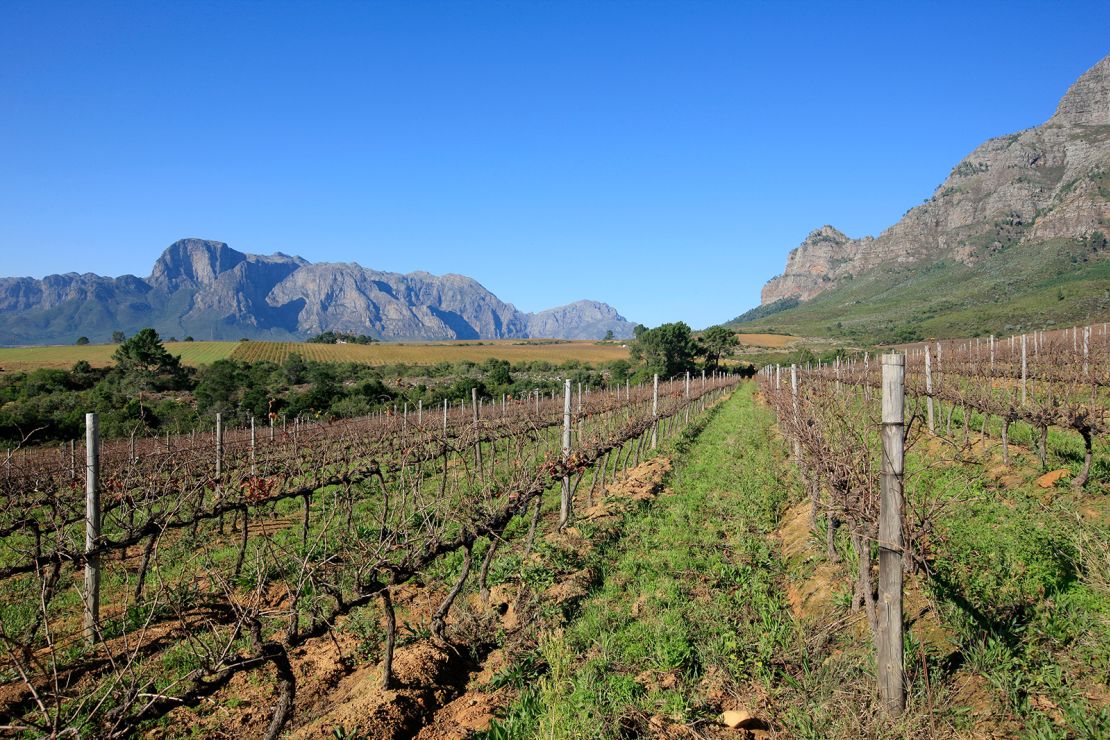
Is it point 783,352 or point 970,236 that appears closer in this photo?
point 783,352

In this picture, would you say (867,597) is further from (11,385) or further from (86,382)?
(86,382)

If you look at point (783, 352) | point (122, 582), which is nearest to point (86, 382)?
point (122, 582)

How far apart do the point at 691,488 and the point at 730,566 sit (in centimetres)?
453

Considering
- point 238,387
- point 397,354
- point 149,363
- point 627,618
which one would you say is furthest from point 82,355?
point 627,618

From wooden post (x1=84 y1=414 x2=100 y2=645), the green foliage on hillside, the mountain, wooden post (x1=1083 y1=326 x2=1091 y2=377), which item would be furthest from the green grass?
the mountain

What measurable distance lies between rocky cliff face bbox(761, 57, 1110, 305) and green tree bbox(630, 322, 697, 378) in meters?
88.1

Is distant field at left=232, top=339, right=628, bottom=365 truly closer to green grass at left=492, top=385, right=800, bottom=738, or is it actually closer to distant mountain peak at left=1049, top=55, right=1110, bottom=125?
green grass at left=492, top=385, right=800, bottom=738

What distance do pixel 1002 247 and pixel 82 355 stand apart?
163 m

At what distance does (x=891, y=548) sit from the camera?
350 centimetres

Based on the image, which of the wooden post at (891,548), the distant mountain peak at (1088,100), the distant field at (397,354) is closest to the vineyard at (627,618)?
the wooden post at (891,548)

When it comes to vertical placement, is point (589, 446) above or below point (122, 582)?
above

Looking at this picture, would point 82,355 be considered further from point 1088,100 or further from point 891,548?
point 1088,100

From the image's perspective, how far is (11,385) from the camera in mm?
39062

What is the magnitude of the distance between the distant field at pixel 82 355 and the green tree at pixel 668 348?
4668cm
